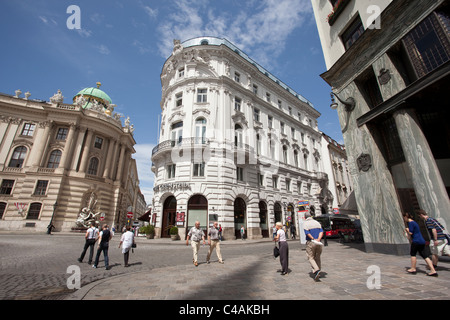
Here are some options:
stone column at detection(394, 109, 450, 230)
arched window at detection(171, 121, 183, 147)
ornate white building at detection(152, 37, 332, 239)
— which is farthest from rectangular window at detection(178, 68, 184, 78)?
stone column at detection(394, 109, 450, 230)

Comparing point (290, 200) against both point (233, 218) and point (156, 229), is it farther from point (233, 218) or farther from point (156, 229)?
point (156, 229)

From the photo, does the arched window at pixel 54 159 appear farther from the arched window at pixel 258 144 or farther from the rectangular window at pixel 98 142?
the arched window at pixel 258 144

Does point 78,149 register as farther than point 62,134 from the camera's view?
No

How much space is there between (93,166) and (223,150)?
82.1ft

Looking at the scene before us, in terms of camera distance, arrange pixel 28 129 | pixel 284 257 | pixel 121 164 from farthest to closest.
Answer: pixel 121 164 → pixel 28 129 → pixel 284 257

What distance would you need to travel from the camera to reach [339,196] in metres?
36.6

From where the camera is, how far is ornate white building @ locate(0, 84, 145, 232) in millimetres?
26953

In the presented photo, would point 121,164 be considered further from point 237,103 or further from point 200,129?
point 237,103

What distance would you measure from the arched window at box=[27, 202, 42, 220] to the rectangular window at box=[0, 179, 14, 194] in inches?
167

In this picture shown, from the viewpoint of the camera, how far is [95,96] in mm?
41125

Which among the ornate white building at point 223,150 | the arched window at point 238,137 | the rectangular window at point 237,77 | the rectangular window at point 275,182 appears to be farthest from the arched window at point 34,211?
the rectangular window at point 275,182

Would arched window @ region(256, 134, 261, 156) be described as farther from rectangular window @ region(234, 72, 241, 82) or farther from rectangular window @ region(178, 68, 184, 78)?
rectangular window @ region(178, 68, 184, 78)

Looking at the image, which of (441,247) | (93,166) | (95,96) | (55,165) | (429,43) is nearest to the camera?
(441,247)

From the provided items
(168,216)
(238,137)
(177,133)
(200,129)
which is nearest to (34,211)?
(168,216)
